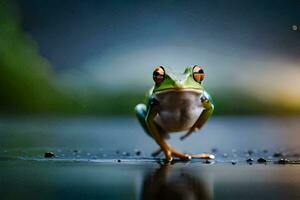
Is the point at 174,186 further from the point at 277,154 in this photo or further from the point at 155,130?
the point at 277,154

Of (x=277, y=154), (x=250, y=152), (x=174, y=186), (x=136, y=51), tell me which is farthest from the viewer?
(x=136, y=51)

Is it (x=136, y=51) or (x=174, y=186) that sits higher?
(x=136, y=51)

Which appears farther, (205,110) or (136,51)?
(136,51)

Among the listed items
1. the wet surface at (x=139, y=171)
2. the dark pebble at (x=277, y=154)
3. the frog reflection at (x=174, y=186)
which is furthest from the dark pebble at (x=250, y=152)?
the frog reflection at (x=174, y=186)

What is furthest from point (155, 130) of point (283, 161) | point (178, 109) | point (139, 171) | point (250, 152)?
point (250, 152)

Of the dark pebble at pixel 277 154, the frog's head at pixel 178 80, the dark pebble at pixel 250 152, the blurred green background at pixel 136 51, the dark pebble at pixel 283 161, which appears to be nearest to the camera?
the frog's head at pixel 178 80

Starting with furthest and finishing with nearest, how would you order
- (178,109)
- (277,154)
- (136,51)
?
(136,51) < (277,154) < (178,109)

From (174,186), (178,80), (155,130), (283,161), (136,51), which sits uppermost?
(136,51)

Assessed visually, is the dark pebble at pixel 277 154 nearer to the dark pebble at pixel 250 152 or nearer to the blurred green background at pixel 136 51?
the dark pebble at pixel 250 152
